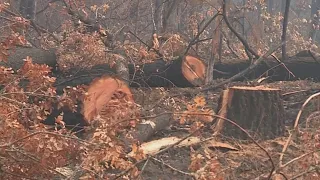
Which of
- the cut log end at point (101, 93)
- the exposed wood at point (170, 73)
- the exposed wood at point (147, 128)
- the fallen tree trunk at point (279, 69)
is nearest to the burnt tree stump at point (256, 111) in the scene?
the exposed wood at point (147, 128)

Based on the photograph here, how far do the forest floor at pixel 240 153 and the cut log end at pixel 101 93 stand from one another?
466mm

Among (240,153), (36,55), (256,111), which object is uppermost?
(36,55)

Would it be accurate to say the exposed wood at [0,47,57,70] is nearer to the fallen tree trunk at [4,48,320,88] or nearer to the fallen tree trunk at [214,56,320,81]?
the fallen tree trunk at [4,48,320,88]

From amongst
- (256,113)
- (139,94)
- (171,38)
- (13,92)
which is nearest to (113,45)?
(171,38)

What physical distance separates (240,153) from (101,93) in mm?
1738

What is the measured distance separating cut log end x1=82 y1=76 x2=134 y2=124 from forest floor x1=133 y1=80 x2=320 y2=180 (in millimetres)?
466

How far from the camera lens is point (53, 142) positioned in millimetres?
3350

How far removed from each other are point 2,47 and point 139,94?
2498mm

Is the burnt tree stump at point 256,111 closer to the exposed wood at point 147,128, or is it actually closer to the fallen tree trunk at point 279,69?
the exposed wood at point 147,128

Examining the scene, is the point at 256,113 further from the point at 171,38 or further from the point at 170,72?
the point at 171,38

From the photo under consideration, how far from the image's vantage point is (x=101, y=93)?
17.9 feet

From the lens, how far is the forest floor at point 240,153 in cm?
392

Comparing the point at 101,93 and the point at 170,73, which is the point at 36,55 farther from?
the point at 170,73

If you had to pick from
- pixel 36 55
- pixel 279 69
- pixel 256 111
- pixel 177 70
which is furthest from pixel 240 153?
pixel 279 69
